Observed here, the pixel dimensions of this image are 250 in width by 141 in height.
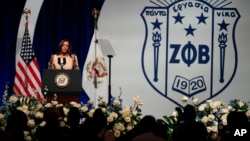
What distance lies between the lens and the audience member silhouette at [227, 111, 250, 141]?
3065 millimetres

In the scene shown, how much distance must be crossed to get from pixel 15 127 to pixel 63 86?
3.51 meters

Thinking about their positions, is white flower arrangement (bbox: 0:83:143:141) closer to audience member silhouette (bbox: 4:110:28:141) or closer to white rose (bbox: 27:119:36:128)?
white rose (bbox: 27:119:36:128)

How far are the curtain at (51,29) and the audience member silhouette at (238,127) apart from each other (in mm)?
6440

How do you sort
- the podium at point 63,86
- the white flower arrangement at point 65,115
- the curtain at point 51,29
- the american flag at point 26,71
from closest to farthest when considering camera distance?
1. the white flower arrangement at point 65,115
2. the podium at point 63,86
3. the american flag at point 26,71
4. the curtain at point 51,29

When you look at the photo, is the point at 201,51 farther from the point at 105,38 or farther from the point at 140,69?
the point at 105,38

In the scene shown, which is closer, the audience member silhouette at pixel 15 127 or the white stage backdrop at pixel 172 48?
the audience member silhouette at pixel 15 127

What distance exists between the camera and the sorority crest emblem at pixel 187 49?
31.6 feet

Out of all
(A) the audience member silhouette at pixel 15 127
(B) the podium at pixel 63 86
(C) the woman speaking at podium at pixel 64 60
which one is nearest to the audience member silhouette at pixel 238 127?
(A) the audience member silhouette at pixel 15 127

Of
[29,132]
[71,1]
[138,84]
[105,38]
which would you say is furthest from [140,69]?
[29,132]

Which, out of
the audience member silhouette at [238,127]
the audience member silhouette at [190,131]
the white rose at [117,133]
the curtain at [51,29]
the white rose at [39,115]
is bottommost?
the white rose at [117,133]

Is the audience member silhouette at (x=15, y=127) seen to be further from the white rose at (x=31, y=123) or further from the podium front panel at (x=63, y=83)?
the podium front panel at (x=63, y=83)

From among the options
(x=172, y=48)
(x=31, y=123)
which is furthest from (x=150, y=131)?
(x=172, y=48)

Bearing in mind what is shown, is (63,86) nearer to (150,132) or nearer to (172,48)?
(172,48)

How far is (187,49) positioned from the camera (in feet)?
31.6
